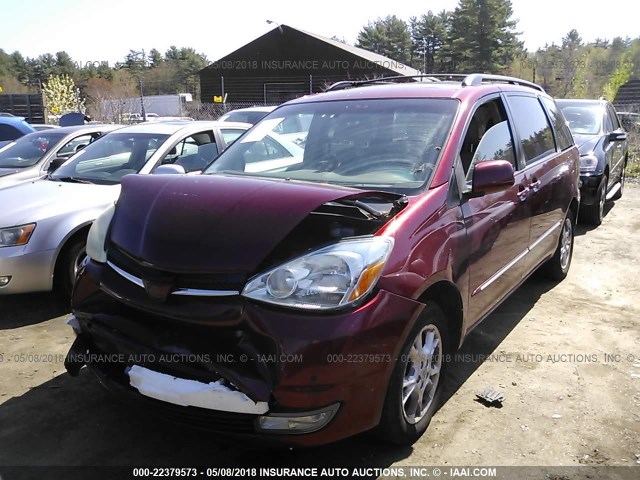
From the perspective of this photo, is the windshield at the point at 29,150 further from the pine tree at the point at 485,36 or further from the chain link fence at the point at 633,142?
the pine tree at the point at 485,36

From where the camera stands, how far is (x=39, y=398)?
3.29m

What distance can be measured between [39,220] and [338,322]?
3.32 meters

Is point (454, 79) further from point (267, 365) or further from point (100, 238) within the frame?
point (267, 365)

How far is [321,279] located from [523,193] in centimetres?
223

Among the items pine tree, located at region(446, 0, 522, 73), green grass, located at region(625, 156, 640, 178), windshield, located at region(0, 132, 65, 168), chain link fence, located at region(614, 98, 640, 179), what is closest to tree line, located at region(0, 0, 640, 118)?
pine tree, located at region(446, 0, 522, 73)

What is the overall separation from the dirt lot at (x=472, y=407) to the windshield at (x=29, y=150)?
2881 millimetres

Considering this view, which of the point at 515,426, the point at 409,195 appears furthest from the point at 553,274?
the point at 409,195

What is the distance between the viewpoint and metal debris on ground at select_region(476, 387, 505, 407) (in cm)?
325

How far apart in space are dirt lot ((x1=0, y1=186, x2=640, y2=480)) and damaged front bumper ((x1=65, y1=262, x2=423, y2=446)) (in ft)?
0.83

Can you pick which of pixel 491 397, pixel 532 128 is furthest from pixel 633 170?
pixel 491 397

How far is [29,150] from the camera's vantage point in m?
7.41

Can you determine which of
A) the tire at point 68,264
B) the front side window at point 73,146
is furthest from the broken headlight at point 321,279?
the front side window at point 73,146

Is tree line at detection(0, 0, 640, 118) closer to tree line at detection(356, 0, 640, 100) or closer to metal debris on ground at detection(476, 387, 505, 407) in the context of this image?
tree line at detection(356, 0, 640, 100)

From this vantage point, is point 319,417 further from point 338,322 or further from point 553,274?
point 553,274
